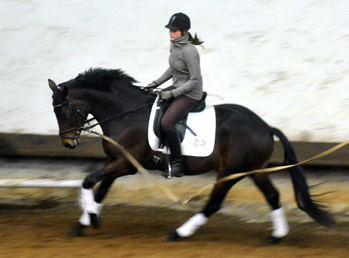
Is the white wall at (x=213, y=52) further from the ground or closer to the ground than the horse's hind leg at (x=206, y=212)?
further from the ground

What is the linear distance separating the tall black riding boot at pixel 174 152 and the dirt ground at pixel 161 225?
2.11 ft

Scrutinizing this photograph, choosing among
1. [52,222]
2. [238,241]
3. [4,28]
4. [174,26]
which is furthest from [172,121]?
[4,28]

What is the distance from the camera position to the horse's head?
7.01 m

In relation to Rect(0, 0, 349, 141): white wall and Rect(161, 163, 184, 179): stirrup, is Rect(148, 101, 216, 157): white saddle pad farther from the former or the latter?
Rect(0, 0, 349, 141): white wall

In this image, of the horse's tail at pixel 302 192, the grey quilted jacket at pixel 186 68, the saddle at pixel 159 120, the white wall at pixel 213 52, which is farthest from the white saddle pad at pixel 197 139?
the white wall at pixel 213 52

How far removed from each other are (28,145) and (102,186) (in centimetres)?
211

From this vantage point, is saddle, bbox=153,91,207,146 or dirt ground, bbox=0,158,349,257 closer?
dirt ground, bbox=0,158,349,257

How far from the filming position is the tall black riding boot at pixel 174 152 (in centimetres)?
695

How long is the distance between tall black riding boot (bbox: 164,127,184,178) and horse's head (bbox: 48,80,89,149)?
809 millimetres

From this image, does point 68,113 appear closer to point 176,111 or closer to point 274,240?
point 176,111

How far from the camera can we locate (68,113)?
7043 millimetres

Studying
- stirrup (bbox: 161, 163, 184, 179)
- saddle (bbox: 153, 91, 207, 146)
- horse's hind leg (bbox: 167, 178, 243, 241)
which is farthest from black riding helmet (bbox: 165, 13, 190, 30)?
horse's hind leg (bbox: 167, 178, 243, 241)

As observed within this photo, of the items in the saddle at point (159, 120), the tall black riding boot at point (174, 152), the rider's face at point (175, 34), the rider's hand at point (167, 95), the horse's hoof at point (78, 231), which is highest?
the rider's face at point (175, 34)

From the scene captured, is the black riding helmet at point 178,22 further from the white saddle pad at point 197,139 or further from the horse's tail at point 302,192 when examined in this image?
the horse's tail at point 302,192
